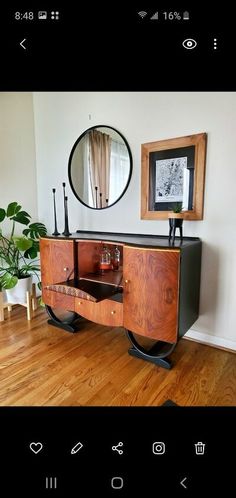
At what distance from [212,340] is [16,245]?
1.71 meters

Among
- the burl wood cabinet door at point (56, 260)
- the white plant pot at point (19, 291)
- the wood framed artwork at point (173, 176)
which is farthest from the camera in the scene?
the white plant pot at point (19, 291)

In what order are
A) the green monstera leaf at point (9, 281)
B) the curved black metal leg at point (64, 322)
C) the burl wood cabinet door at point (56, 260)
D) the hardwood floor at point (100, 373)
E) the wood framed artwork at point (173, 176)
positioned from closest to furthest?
the hardwood floor at point (100, 373)
the wood framed artwork at point (173, 176)
the burl wood cabinet door at point (56, 260)
the curved black metal leg at point (64, 322)
the green monstera leaf at point (9, 281)

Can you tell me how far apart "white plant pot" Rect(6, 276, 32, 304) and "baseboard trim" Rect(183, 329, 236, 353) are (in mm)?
1415

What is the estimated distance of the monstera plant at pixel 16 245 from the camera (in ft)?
6.86

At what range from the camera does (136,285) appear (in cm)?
139

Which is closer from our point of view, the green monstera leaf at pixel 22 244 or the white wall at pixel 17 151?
the green monstera leaf at pixel 22 244

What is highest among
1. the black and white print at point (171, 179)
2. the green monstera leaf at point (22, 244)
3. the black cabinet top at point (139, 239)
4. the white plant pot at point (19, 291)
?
the black and white print at point (171, 179)
